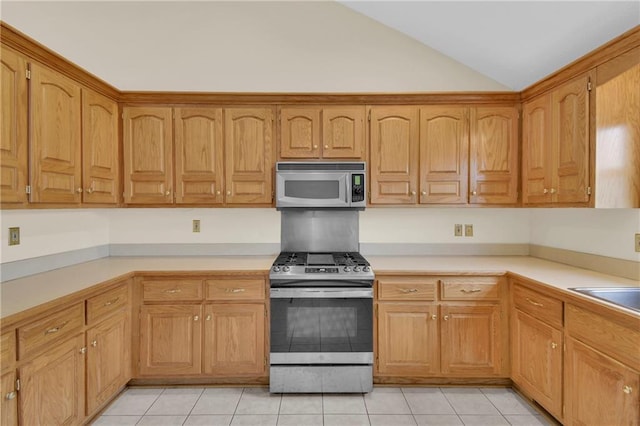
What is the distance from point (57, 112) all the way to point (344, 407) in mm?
2521

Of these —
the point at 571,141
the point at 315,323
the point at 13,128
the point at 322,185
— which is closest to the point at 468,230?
the point at 571,141

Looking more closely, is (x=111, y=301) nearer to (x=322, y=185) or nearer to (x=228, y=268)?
(x=228, y=268)

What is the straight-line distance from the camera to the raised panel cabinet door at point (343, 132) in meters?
2.72

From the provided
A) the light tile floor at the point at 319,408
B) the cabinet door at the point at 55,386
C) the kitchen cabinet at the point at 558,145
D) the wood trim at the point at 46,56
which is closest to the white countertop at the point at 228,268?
the cabinet door at the point at 55,386

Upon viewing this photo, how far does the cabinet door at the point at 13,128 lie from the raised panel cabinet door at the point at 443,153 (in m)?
2.53

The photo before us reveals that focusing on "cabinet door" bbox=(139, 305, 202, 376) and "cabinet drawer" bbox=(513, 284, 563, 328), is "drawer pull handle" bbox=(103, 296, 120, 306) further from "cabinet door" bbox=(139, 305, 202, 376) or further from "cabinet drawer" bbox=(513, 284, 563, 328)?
"cabinet drawer" bbox=(513, 284, 563, 328)

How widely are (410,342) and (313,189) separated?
1.32 m

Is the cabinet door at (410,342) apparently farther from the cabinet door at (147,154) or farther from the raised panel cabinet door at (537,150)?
the cabinet door at (147,154)

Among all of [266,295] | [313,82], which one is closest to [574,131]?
[313,82]

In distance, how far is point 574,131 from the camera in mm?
2113

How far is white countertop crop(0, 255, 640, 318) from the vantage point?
70.9 inches

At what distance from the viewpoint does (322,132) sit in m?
2.72

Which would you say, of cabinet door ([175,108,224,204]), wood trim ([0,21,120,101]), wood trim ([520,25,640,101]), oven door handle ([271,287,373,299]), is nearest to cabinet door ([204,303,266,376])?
oven door handle ([271,287,373,299])

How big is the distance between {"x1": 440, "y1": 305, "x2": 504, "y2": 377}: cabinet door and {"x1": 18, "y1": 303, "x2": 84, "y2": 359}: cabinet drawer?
87.8 inches
